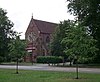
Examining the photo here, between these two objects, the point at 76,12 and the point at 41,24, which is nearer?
the point at 76,12

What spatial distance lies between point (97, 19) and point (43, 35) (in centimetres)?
4363

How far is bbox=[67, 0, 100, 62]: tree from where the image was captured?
1864 inches

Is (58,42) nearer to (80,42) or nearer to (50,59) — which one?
(50,59)

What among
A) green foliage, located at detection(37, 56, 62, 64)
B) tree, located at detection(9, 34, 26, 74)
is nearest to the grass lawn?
tree, located at detection(9, 34, 26, 74)

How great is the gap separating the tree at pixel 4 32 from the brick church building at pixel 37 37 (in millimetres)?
13516

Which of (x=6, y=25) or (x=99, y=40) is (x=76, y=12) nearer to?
(x=99, y=40)

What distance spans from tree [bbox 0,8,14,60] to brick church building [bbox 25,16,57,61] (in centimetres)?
1352

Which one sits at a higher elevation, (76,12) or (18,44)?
(76,12)

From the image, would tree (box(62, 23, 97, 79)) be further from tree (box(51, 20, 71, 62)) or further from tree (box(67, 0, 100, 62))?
tree (box(51, 20, 71, 62))

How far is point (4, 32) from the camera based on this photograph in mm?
72688

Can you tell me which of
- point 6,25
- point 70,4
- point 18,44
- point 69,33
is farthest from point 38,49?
point 69,33

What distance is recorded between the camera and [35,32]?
9106 centimetres

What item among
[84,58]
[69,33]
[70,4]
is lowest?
[84,58]

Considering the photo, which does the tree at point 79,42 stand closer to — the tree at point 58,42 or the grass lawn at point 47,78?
the grass lawn at point 47,78
